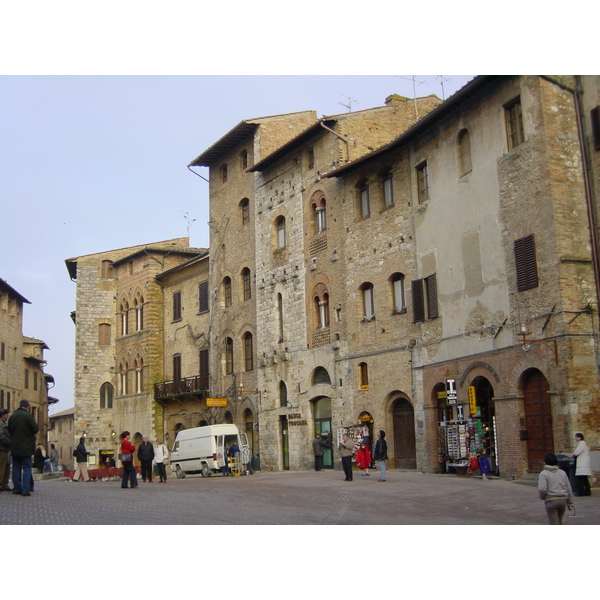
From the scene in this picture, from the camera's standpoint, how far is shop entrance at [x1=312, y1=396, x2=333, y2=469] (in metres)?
29.6

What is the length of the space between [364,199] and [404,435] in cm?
822

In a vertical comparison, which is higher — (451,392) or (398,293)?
(398,293)

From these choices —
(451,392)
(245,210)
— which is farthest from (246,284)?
(451,392)

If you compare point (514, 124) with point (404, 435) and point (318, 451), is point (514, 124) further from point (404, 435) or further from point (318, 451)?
point (318, 451)

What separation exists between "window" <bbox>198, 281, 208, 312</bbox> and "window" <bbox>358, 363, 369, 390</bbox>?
13.8 meters

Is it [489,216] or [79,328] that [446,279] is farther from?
[79,328]

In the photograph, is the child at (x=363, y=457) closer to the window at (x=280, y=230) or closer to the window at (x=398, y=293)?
the window at (x=398, y=293)

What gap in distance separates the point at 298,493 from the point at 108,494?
4.35 m

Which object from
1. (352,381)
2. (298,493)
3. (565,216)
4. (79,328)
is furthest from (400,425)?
(79,328)

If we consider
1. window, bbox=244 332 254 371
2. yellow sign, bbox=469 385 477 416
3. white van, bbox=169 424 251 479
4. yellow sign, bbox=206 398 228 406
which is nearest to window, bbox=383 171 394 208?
yellow sign, bbox=469 385 477 416

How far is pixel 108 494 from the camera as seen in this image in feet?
60.8

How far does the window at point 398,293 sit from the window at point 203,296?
1525 cm

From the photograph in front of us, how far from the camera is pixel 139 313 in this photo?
1802 inches

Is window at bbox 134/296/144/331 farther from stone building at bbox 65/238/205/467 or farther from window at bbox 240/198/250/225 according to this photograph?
window at bbox 240/198/250/225
